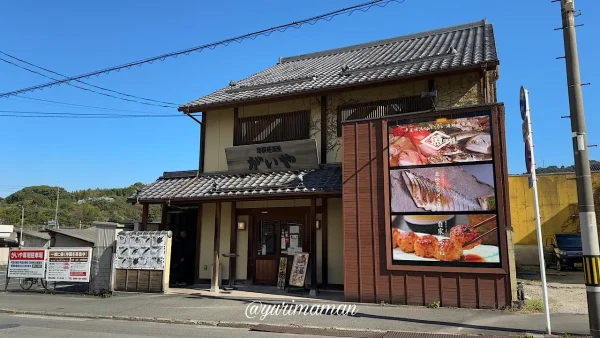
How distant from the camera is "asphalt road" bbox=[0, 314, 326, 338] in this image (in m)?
7.91

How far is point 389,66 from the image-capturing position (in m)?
14.1

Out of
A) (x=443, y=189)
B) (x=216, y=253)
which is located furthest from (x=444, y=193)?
(x=216, y=253)

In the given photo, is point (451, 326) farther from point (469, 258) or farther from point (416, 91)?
point (416, 91)

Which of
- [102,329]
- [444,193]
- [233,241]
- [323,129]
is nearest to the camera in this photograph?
[102,329]

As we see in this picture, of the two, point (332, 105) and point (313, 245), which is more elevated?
point (332, 105)

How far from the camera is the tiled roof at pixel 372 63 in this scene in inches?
507

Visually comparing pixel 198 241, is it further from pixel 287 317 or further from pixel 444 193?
pixel 444 193

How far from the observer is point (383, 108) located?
13.3m

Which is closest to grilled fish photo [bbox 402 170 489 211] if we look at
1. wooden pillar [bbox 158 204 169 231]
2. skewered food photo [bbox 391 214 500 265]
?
skewered food photo [bbox 391 214 500 265]

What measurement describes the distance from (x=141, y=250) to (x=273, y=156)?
540 centimetres

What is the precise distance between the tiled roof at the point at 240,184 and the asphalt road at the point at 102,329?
5008mm

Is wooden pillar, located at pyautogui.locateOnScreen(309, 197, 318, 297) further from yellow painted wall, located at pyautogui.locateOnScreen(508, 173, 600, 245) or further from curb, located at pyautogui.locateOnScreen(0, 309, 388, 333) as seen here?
yellow painted wall, located at pyautogui.locateOnScreen(508, 173, 600, 245)

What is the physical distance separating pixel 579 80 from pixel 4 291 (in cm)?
1844

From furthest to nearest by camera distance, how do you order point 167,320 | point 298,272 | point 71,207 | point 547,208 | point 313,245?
point 71,207 < point 547,208 < point 313,245 < point 298,272 < point 167,320
